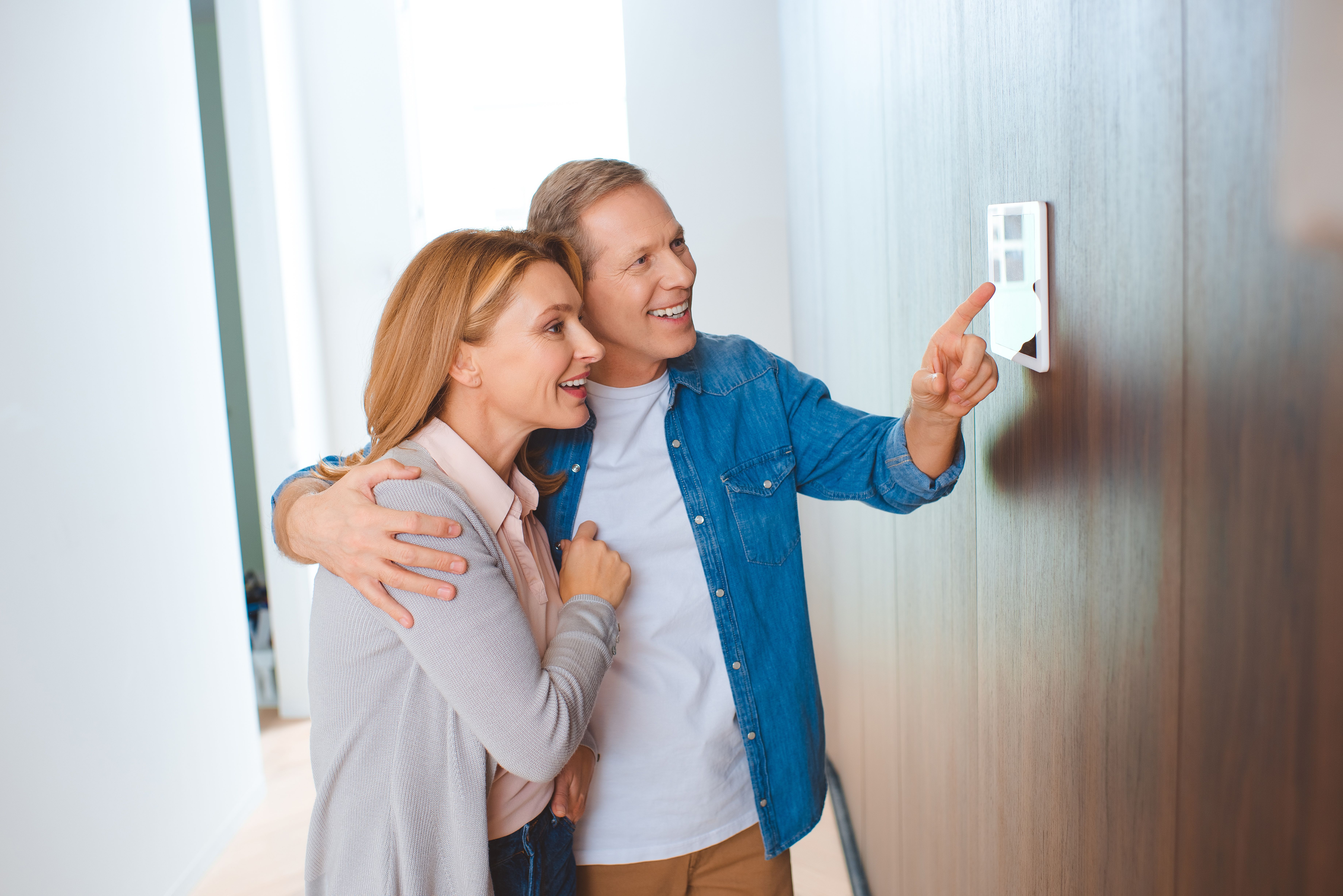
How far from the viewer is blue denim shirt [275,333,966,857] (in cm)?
139

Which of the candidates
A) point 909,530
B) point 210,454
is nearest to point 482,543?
point 909,530

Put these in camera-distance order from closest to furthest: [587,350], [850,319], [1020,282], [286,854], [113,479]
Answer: [1020,282] < [587,350] < [850,319] < [113,479] < [286,854]

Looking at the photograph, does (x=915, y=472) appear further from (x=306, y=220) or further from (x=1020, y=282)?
(x=306, y=220)

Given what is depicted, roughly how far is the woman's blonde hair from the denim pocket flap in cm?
42

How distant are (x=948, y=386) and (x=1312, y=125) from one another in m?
0.68

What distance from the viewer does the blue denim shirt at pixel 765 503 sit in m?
1.39

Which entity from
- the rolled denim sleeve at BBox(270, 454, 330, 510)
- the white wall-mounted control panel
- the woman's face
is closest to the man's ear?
the woman's face

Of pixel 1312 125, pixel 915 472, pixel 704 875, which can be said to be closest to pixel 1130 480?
pixel 1312 125

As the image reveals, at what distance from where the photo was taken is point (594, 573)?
1.24 meters

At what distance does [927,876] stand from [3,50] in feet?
8.82

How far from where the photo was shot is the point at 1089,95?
2.58 ft

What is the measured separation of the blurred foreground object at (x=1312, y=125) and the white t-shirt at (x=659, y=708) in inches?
38.5

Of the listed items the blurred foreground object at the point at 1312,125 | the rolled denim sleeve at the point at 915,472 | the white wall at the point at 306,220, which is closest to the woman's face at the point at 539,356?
the rolled denim sleeve at the point at 915,472

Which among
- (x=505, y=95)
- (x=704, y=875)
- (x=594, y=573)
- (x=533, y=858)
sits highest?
(x=505, y=95)
